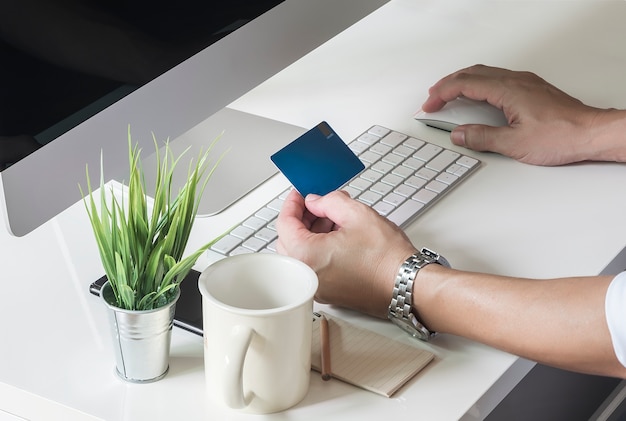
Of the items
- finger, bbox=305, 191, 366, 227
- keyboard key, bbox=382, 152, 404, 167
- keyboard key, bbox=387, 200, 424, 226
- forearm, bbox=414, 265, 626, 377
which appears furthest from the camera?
keyboard key, bbox=382, 152, 404, 167

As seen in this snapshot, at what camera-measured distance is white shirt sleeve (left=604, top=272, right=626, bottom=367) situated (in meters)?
0.83

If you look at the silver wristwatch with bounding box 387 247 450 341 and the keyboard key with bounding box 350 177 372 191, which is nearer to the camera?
the silver wristwatch with bounding box 387 247 450 341

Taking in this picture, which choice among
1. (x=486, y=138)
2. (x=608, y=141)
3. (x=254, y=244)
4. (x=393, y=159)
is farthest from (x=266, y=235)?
(x=608, y=141)

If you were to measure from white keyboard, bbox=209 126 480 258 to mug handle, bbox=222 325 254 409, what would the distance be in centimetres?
24

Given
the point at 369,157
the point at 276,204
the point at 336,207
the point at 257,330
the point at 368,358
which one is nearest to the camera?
the point at 257,330

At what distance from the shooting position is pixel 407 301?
35.2 inches

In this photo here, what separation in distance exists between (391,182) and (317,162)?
0.16 meters

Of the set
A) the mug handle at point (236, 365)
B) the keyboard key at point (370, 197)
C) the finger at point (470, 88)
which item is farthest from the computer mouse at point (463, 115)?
the mug handle at point (236, 365)

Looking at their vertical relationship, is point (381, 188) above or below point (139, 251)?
below

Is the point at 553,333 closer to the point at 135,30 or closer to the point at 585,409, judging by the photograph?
the point at 135,30

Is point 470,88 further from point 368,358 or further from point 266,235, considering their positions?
point 368,358

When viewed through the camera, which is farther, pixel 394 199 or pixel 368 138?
pixel 368 138

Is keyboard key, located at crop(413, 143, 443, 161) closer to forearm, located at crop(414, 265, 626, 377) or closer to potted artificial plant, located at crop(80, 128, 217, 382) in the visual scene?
forearm, located at crop(414, 265, 626, 377)

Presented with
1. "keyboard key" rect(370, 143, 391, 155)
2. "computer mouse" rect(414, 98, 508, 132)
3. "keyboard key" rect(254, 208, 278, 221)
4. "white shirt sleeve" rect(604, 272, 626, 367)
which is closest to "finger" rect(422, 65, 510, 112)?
"computer mouse" rect(414, 98, 508, 132)
